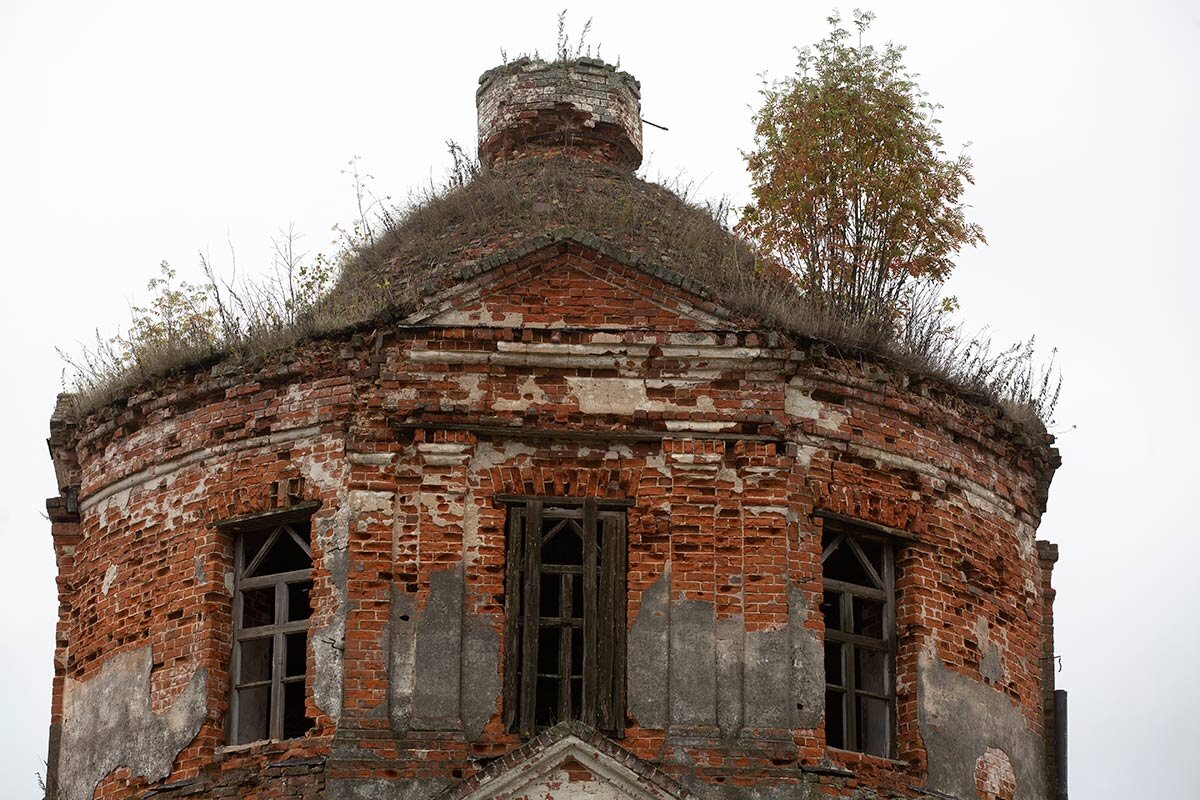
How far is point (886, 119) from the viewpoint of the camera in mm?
18531

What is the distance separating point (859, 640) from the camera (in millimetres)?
14703

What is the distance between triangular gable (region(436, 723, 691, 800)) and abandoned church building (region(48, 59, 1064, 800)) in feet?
0.08

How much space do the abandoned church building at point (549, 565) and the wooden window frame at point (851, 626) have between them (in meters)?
0.02

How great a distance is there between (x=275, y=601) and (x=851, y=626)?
4204 millimetres

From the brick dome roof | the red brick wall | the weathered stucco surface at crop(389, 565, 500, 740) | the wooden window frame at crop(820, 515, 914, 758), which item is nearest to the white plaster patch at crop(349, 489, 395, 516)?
the red brick wall

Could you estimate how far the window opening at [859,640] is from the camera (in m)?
14.6

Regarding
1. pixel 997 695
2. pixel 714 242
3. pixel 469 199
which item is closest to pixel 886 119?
pixel 714 242

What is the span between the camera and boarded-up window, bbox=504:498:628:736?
45.1ft

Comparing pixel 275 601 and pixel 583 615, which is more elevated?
pixel 275 601

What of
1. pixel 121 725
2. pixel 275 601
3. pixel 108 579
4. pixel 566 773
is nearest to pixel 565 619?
pixel 566 773

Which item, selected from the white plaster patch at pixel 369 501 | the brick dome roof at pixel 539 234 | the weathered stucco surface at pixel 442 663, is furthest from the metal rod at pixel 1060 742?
the white plaster patch at pixel 369 501

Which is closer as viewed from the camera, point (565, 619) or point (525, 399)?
point (565, 619)

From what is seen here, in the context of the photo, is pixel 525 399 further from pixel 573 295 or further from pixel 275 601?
pixel 275 601

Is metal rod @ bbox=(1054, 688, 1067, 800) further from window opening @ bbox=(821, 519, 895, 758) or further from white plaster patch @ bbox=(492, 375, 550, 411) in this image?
white plaster patch @ bbox=(492, 375, 550, 411)
